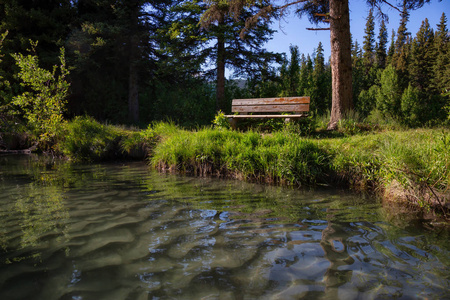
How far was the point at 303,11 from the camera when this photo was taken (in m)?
10.1

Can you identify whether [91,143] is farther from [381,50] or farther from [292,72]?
[381,50]

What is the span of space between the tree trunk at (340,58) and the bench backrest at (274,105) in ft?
3.61

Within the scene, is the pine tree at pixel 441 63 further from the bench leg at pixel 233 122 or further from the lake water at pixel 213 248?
the lake water at pixel 213 248

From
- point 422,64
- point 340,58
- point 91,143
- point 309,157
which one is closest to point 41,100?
point 91,143

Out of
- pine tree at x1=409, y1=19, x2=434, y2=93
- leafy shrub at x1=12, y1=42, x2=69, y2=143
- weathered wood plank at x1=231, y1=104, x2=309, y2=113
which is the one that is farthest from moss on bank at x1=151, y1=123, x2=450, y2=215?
pine tree at x1=409, y1=19, x2=434, y2=93

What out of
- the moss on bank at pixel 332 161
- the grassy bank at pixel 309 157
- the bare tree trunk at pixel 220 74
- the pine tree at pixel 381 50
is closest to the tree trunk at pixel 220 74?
the bare tree trunk at pixel 220 74

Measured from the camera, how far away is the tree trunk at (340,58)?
8.32 m

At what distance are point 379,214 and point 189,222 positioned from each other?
2474 mm

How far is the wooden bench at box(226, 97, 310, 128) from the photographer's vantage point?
822 cm

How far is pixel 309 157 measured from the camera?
5.49 meters

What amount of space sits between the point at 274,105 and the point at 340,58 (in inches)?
92.4

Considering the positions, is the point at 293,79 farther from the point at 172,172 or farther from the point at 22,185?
the point at 22,185

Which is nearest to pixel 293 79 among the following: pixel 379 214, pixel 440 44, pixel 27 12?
pixel 379 214

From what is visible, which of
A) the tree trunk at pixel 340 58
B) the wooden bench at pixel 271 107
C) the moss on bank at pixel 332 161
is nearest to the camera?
the moss on bank at pixel 332 161
